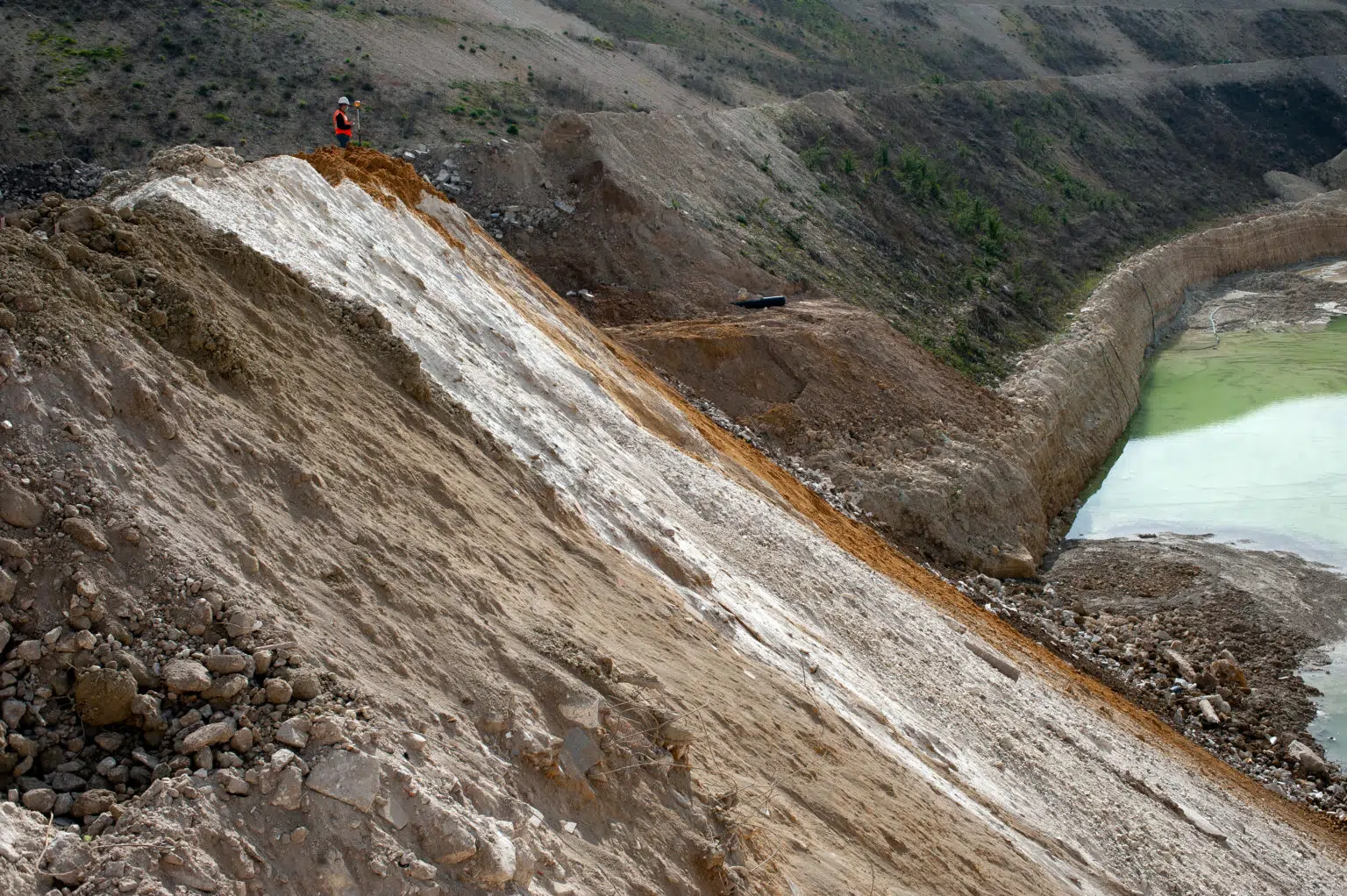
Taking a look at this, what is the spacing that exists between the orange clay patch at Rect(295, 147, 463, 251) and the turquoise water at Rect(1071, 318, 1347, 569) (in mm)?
15886

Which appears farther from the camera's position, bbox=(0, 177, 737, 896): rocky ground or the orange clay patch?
the orange clay patch

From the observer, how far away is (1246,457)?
91.9ft

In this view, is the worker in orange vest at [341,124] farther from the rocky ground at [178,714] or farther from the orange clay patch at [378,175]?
the rocky ground at [178,714]

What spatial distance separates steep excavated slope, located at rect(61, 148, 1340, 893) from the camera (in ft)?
28.4

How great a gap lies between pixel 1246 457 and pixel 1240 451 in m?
0.50

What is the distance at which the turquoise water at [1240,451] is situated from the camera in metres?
24.1

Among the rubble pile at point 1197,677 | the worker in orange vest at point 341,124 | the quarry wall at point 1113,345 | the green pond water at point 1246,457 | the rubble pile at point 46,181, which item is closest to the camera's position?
the rubble pile at point 1197,677

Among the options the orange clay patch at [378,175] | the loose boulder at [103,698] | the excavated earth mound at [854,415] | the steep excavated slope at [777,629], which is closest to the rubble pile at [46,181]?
the orange clay patch at [378,175]

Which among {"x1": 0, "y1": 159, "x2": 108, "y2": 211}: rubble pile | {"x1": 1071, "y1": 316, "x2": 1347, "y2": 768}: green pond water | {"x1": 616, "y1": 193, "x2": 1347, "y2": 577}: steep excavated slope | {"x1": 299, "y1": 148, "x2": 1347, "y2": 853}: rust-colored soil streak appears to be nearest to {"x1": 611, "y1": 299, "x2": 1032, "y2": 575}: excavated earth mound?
{"x1": 616, "y1": 193, "x2": 1347, "y2": 577}: steep excavated slope

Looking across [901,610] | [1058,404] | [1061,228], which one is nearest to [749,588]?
[901,610]

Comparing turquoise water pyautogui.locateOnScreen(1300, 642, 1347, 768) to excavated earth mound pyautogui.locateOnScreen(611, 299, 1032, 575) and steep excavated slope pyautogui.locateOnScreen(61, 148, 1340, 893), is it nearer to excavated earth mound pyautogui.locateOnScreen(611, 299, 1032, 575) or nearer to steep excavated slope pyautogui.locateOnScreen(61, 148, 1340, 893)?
steep excavated slope pyautogui.locateOnScreen(61, 148, 1340, 893)

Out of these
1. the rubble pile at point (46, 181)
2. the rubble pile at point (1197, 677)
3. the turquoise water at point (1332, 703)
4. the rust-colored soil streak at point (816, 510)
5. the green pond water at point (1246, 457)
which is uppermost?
the green pond water at point (1246, 457)

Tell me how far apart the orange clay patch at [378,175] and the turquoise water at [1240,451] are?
15.9 meters

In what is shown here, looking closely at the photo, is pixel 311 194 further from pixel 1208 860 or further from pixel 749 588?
pixel 1208 860
